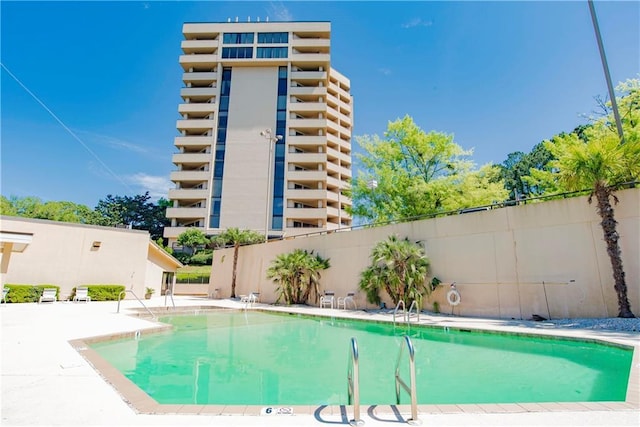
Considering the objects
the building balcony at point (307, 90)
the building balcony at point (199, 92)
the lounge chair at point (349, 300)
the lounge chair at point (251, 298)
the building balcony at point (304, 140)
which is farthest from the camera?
the building balcony at point (307, 90)

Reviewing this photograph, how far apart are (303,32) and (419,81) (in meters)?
26.1

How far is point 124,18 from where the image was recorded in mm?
15672

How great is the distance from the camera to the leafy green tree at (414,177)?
18688mm

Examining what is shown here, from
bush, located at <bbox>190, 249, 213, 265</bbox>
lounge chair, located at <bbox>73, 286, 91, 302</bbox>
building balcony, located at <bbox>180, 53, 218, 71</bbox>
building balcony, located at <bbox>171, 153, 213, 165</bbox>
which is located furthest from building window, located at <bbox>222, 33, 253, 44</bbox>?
lounge chair, located at <bbox>73, 286, 91, 302</bbox>

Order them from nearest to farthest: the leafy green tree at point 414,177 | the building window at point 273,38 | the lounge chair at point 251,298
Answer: the leafy green tree at point 414,177 → the lounge chair at point 251,298 → the building window at point 273,38


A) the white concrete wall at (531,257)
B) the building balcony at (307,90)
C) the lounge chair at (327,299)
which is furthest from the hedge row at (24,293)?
the building balcony at (307,90)

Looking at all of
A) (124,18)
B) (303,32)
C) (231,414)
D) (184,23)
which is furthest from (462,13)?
(184,23)

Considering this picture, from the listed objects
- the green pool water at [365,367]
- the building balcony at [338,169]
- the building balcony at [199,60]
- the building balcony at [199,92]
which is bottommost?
the green pool water at [365,367]

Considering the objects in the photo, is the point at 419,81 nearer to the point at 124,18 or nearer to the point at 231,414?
the point at 124,18

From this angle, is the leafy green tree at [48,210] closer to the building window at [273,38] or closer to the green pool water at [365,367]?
the building window at [273,38]

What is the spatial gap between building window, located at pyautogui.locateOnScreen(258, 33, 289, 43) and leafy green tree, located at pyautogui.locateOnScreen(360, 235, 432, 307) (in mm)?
39121

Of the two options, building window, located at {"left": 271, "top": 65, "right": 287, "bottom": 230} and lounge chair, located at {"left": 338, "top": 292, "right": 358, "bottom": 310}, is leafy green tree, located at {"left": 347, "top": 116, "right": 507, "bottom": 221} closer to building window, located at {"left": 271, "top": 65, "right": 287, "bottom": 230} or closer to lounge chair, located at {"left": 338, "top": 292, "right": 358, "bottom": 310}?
lounge chair, located at {"left": 338, "top": 292, "right": 358, "bottom": 310}

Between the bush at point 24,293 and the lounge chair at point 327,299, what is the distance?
564 inches

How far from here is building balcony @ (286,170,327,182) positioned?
38.9 meters
